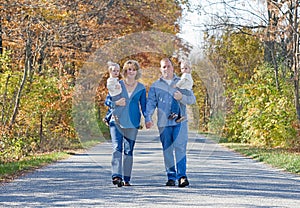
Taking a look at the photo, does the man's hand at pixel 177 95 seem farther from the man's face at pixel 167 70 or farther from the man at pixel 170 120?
the man's face at pixel 167 70

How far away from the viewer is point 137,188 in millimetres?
9461

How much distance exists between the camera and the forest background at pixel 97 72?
18328 mm

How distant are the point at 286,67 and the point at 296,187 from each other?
16685mm

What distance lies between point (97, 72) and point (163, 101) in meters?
13.3

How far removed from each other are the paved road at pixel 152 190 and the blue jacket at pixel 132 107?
952 mm

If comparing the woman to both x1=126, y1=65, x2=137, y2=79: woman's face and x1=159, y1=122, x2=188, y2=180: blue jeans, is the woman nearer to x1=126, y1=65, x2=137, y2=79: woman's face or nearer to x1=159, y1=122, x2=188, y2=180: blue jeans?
x1=126, y1=65, x2=137, y2=79: woman's face

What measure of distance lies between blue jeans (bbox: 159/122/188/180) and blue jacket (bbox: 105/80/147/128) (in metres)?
0.40

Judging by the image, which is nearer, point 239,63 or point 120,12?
point 120,12

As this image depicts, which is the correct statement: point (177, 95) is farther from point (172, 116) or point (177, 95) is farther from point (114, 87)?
point (114, 87)

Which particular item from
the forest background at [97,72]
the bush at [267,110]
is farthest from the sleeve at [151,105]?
the bush at [267,110]

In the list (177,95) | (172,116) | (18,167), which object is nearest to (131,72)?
(177,95)

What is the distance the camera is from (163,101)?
9.61m

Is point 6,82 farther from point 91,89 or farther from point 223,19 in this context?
point 223,19

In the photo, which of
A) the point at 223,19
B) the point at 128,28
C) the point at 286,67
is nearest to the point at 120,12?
the point at 128,28
